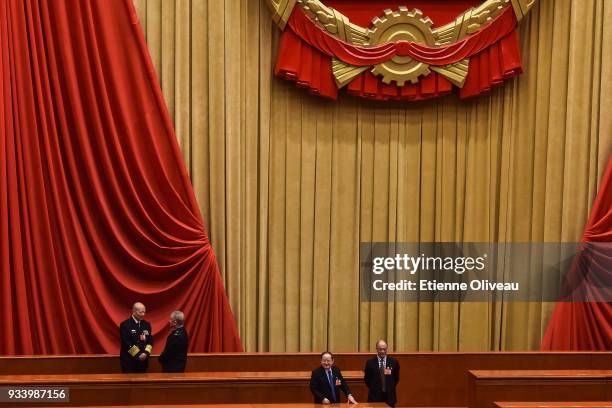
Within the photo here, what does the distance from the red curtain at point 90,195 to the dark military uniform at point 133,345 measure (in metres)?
0.64

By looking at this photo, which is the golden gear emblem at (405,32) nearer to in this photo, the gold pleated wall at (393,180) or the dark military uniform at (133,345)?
the gold pleated wall at (393,180)

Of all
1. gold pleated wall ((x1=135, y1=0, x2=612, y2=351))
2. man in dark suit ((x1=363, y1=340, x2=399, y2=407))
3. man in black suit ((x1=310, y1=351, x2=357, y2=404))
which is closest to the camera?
man in black suit ((x1=310, y1=351, x2=357, y2=404))

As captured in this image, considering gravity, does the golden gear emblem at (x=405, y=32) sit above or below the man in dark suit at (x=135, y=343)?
above

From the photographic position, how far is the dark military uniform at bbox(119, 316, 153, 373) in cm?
648

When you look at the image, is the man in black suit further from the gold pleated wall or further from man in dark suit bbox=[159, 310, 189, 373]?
the gold pleated wall

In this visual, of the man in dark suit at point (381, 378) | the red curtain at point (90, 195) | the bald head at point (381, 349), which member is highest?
the red curtain at point (90, 195)

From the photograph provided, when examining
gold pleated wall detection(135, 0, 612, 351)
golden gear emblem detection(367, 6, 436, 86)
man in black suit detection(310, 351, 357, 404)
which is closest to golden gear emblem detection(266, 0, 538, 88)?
golden gear emblem detection(367, 6, 436, 86)

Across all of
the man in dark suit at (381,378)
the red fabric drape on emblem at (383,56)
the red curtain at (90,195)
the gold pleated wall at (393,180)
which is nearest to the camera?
the man in dark suit at (381,378)

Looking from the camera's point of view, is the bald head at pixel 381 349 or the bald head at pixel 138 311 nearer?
the bald head at pixel 381 349

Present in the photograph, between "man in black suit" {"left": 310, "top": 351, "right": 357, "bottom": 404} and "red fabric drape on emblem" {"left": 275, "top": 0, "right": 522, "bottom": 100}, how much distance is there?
98.5 inches

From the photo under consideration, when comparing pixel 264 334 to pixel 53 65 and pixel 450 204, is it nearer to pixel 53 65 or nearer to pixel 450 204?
pixel 450 204

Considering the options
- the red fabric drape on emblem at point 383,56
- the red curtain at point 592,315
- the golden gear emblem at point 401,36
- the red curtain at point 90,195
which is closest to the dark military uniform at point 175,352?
the red curtain at point 90,195

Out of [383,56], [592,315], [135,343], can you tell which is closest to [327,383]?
[135,343]

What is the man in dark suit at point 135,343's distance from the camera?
6.48 m
